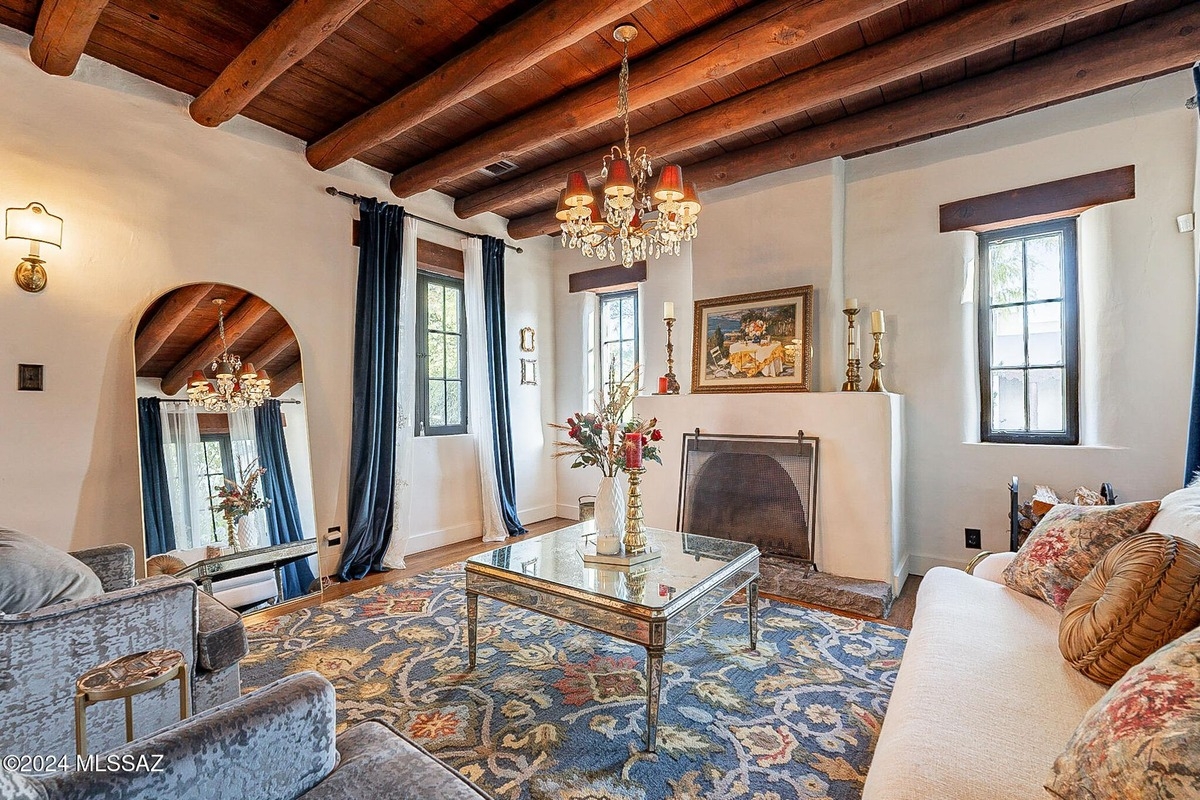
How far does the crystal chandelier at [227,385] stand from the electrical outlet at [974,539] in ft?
14.8

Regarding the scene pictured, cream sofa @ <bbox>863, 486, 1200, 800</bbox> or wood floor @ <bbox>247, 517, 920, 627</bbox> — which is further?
wood floor @ <bbox>247, 517, 920, 627</bbox>

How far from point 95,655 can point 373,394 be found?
2.49 metres

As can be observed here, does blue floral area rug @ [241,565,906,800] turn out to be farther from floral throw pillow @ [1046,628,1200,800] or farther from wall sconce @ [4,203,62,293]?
wall sconce @ [4,203,62,293]

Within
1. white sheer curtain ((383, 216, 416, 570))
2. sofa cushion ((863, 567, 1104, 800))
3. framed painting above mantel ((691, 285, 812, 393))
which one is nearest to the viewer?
sofa cushion ((863, 567, 1104, 800))

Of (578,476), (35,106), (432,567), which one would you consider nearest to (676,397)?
(578,476)

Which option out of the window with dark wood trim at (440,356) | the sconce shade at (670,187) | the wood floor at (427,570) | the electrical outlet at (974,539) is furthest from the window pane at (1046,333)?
the window with dark wood trim at (440,356)

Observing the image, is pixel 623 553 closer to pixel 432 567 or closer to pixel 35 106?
pixel 432 567

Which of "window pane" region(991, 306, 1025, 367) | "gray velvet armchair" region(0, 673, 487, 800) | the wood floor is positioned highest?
"window pane" region(991, 306, 1025, 367)

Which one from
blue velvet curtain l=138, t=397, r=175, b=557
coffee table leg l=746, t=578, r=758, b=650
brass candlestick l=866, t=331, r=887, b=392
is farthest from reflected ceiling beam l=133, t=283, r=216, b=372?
brass candlestick l=866, t=331, r=887, b=392

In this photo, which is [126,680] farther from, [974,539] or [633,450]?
[974,539]

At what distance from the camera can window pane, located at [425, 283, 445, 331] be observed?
4.43m

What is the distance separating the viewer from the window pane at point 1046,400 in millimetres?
3268

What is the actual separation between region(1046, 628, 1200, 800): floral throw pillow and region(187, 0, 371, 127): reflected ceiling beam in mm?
2995

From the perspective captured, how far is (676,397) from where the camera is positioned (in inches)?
158
